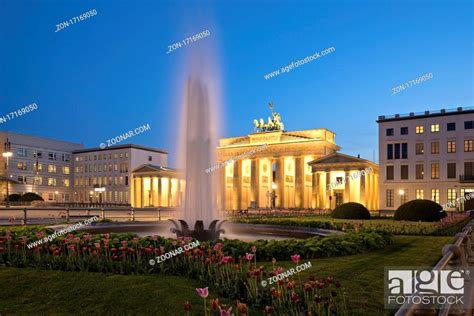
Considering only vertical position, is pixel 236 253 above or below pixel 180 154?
below

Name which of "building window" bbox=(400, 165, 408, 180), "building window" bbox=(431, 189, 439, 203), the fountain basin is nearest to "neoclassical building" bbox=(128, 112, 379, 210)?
"building window" bbox=(400, 165, 408, 180)

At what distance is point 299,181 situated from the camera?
91.4m

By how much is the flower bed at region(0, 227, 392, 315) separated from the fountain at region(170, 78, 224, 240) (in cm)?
537

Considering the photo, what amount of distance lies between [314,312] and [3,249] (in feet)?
33.2

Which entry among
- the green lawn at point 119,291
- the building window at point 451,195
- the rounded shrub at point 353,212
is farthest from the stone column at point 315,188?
the green lawn at point 119,291

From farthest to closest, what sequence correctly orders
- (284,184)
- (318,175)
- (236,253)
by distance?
(284,184) < (318,175) < (236,253)

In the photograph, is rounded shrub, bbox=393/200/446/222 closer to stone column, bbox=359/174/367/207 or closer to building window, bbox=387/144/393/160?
building window, bbox=387/144/393/160

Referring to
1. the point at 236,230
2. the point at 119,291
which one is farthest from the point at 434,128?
the point at 119,291

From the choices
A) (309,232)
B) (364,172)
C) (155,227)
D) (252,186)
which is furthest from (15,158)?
(309,232)

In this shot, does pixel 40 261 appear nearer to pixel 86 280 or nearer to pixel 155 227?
pixel 86 280

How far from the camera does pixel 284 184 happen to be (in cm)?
9419

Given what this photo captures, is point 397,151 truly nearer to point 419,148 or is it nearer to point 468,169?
point 419,148

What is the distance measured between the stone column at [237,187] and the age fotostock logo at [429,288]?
8747 centimetres

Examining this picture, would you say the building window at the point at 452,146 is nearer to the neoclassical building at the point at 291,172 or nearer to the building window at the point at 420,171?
the building window at the point at 420,171
